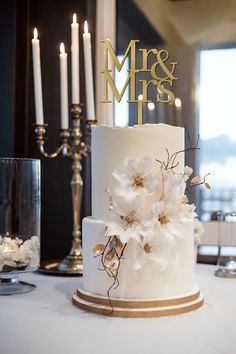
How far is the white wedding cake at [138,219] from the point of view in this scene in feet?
3.07

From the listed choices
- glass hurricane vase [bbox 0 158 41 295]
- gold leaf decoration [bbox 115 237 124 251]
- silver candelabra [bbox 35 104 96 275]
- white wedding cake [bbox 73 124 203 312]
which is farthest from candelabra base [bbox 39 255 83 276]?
gold leaf decoration [bbox 115 237 124 251]

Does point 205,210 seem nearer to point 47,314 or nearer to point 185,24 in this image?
point 185,24

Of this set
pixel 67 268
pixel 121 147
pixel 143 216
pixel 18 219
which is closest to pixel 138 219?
pixel 143 216

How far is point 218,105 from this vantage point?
5.56 feet

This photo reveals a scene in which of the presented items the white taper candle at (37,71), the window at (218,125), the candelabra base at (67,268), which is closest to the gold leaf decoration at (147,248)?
the candelabra base at (67,268)

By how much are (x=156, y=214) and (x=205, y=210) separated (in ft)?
2.68

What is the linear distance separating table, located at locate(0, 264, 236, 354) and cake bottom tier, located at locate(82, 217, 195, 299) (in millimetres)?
54

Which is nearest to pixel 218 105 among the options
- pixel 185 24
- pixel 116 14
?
pixel 185 24

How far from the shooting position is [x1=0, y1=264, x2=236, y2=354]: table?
2.60 feet

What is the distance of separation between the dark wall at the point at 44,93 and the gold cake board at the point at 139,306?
79cm

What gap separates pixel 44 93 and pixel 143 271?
3.37 ft

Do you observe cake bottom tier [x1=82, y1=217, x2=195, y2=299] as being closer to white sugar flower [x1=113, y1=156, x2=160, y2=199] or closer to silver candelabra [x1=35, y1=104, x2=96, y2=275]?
white sugar flower [x1=113, y1=156, x2=160, y2=199]

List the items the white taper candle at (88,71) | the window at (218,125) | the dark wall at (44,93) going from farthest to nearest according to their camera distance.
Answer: the dark wall at (44,93) → the window at (218,125) → the white taper candle at (88,71)

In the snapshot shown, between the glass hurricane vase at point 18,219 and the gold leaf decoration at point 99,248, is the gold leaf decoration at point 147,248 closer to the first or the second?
the gold leaf decoration at point 99,248
